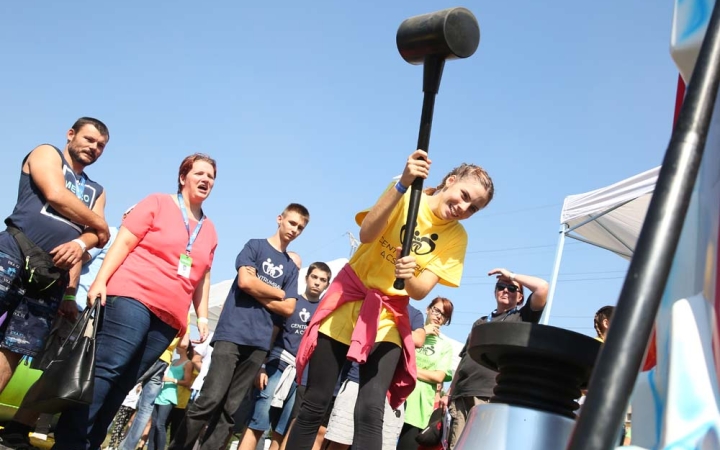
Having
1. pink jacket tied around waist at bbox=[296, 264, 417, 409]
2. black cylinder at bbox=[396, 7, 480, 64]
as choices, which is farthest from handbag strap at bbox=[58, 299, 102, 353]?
black cylinder at bbox=[396, 7, 480, 64]

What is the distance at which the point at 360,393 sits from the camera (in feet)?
11.7

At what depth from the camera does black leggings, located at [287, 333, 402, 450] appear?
11.4 ft

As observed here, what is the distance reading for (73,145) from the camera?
14.1 feet

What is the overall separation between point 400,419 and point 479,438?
203 inches

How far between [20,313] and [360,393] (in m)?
1.92

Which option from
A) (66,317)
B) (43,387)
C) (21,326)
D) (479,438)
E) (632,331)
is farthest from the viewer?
(66,317)

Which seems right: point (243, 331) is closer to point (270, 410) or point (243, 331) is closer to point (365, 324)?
point (270, 410)

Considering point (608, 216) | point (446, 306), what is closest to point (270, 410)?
point (446, 306)

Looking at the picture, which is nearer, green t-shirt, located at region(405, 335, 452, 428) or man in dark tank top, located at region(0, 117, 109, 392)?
man in dark tank top, located at region(0, 117, 109, 392)

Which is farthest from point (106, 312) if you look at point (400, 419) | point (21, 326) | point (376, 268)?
point (400, 419)

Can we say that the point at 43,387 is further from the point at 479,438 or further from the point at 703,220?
the point at 703,220

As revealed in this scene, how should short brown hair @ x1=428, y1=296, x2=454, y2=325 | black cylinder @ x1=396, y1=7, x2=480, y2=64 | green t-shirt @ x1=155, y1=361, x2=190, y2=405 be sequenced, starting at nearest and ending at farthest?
black cylinder @ x1=396, y1=7, x2=480, y2=64 → short brown hair @ x1=428, y1=296, x2=454, y2=325 → green t-shirt @ x1=155, y1=361, x2=190, y2=405

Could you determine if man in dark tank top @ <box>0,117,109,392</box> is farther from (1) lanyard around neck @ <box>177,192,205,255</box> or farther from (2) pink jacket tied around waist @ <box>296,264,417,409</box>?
(2) pink jacket tied around waist @ <box>296,264,417,409</box>

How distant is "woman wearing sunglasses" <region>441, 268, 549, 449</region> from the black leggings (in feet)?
3.15
